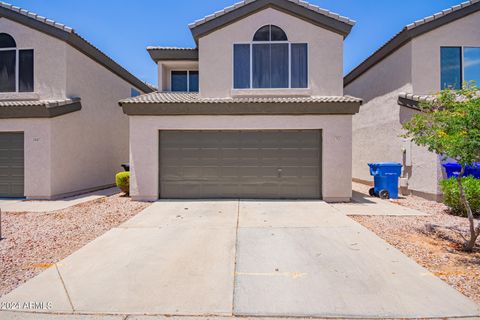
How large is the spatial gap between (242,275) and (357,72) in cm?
1460

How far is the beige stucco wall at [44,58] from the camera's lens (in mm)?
10562

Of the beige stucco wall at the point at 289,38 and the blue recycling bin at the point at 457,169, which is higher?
the beige stucco wall at the point at 289,38

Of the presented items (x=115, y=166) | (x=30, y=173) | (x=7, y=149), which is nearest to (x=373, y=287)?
(x=30, y=173)

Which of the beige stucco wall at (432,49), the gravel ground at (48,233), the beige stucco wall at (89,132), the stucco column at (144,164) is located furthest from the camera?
the beige stucco wall at (432,49)

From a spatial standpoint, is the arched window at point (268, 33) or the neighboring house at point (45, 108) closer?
the neighboring house at point (45, 108)

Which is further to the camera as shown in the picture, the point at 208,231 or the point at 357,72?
the point at 357,72

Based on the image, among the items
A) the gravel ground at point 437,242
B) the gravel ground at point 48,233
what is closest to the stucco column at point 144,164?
the gravel ground at point 48,233

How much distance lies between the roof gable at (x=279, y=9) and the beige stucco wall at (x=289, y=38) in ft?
0.50

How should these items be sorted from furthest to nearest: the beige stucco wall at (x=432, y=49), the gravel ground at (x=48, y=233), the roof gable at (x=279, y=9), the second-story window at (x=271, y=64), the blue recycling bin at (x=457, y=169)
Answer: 1. the beige stucco wall at (x=432, y=49)
2. the second-story window at (x=271, y=64)
3. the roof gable at (x=279, y=9)
4. the blue recycling bin at (x=457, y=169)
5. the gravel ground at (x=48, y=233)

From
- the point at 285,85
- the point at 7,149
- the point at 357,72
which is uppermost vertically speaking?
the point at 357,72

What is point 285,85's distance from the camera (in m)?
10.1

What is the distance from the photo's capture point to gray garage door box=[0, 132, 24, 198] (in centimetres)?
996

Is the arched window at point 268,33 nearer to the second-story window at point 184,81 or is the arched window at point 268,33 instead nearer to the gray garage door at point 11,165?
the second-story window at point 184,81

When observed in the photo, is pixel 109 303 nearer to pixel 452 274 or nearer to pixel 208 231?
pixel 208 231
